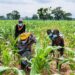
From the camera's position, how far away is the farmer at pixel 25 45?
7055mm

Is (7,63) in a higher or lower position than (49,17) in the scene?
higher

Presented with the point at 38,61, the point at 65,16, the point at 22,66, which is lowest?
the point at 65,16

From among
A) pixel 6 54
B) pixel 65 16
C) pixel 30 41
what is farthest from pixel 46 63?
pixel 65 16

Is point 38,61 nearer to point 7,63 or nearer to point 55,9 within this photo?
point 7,63

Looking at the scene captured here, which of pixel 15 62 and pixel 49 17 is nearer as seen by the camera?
pixel 15 62

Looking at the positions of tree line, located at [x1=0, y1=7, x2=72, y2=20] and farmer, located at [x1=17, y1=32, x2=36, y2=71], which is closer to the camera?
farmer, located at [x1=17, y1=32, x2=36, y2=71]

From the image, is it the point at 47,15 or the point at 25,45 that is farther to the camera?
the point at 47,15

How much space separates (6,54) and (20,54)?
3.31 feet

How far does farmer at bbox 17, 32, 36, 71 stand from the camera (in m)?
7.05

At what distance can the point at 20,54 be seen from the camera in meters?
7.21

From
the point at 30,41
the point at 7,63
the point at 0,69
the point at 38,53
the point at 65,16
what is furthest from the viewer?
the point at 65,16

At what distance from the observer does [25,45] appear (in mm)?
7160

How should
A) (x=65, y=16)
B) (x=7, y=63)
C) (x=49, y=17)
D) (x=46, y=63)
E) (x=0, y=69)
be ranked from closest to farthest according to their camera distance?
(x=0, y=69), (x=46, y=63), (x=7, y=63), (x=49, y=17), (x=65, y=16)

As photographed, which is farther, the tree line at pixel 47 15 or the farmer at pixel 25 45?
the tree line at pixel 47 15
